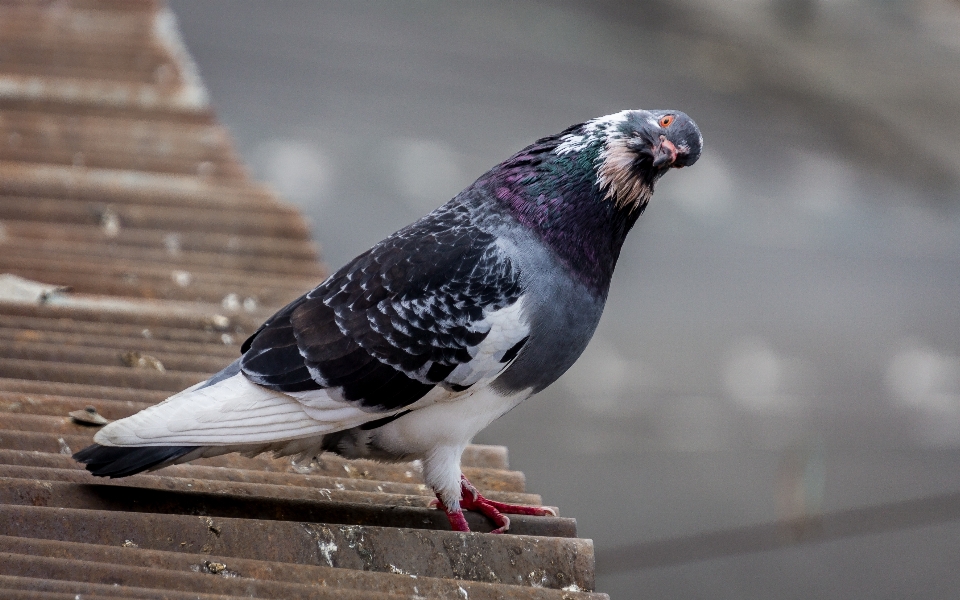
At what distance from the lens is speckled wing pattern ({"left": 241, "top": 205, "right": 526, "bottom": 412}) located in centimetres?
287

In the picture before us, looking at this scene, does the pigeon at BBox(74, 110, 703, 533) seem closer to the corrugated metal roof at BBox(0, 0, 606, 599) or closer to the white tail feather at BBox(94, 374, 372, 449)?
the white tail feather at BBox(94, 374, 372, 449)

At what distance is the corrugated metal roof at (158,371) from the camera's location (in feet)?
8.00

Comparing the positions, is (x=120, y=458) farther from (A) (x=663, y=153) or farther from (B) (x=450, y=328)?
(A) (x=663, y=153)

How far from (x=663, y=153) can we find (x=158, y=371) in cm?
179

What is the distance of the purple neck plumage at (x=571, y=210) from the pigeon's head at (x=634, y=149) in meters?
0.02

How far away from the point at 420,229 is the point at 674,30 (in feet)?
39.7

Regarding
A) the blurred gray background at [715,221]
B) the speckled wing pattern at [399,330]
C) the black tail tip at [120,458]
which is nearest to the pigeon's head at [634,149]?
the speckled wing pattern at [399,330]

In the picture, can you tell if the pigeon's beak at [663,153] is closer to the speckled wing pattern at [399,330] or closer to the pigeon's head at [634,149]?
the pigeon's head at [634,149]

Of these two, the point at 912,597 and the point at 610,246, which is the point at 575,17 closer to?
the point at 912,597

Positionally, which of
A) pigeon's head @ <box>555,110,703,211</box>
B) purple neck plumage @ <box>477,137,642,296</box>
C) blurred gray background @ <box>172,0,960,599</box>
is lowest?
blurred gray background @ <box>172,0,960,599</box>

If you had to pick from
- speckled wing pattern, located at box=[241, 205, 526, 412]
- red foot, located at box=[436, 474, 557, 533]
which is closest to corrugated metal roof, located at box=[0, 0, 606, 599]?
red foot, located at box=[436, 474, 557, 533]

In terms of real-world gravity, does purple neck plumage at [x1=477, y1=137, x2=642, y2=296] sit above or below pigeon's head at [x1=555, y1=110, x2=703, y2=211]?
below

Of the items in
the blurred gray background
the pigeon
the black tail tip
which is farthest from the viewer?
the blurred gray background

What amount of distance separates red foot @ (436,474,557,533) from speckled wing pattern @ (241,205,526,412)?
0.35m
